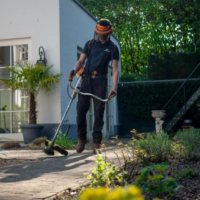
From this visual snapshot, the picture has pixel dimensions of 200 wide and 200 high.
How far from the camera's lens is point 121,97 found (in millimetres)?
15117

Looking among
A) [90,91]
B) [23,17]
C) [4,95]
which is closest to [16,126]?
[4,95]

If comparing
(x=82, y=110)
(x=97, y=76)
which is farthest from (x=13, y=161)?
(x=97, y=76)

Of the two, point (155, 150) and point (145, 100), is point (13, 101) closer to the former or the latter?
point (155, 150)

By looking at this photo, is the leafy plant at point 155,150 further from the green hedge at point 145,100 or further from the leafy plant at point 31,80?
the green hedge at point 145,100

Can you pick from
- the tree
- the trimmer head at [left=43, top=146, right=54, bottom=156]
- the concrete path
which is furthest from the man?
the tree

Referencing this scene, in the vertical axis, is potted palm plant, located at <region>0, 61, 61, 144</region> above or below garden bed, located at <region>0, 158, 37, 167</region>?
above

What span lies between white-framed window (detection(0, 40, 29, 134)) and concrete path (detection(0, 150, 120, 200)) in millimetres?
4252

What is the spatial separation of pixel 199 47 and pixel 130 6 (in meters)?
4.48

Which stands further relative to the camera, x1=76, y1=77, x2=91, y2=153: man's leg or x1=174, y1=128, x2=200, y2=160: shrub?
x1=76, y1=77, x2=91, y2=153: man's leg

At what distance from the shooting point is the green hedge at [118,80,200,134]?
1424 cm

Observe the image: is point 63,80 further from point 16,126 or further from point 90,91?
point 90,91

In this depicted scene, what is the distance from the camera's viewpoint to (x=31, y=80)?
27.9 feet

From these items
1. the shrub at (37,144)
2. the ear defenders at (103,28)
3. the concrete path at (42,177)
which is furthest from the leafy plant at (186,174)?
the shrub at (37,144)

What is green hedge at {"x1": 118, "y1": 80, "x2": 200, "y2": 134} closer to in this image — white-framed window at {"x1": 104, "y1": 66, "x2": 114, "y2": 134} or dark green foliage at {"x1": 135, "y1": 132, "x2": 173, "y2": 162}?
white-framed window at {"x1": 104, "y1": 66, "x2": 114, "y2": 134}
